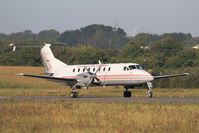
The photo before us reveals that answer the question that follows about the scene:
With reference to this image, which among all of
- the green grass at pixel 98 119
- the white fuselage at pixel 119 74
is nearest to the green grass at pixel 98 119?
the green grass at pixel 98 119

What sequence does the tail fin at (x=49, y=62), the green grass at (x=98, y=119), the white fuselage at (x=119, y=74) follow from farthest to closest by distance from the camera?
the tail fin at (x=49, y=62) < the white fuselage at (x=119, y=74) < the green grass at (x=98, y=119)

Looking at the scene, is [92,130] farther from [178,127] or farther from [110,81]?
[110,81]

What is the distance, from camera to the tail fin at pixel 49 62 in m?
52.0

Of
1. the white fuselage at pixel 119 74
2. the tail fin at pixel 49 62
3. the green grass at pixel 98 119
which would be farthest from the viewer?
the tail fin at pixel 49 62

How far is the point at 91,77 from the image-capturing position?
46.5 meters

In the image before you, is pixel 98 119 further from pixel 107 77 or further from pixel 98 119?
pixel 107 77

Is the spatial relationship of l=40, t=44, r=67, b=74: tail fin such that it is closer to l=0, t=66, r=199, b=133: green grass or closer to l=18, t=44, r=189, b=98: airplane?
l=18, t=44, r=189, b=98: airplane

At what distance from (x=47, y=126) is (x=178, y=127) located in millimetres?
5090

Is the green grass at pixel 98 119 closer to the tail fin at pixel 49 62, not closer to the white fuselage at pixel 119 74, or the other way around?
the white fuselage at pixel 119 74

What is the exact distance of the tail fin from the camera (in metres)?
52.0

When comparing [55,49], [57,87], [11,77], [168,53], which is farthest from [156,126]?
[55,49]

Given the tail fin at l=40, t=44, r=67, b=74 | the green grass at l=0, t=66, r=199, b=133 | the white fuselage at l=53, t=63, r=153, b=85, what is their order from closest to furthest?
the green grass at l=0, t=66, r=199, b=133 < the white fuselage at l=53, t=63, r=153, b=85 < the tail fin at l=40, t=44, r=67, b=74

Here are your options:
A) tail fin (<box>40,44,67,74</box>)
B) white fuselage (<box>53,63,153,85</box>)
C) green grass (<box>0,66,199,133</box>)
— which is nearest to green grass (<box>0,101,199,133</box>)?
→ green grass (<box>0,66,199,133</box>)

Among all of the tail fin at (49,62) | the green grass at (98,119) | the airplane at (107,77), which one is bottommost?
the green grass at (98,119)
